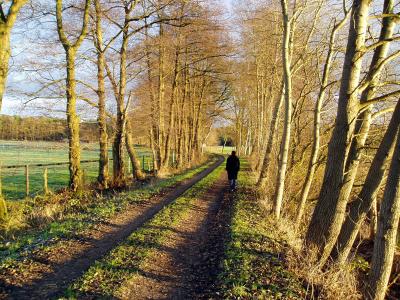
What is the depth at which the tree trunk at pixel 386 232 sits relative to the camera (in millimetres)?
5777

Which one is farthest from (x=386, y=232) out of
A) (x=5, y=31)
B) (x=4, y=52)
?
(x=5, y=31)

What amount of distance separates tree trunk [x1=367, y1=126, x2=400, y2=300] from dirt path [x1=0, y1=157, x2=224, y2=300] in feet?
17.3

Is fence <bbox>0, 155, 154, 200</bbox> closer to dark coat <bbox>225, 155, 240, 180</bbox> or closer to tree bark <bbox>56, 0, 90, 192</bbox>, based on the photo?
tree bark <bbox>56, 0, 90, 192</bbox>

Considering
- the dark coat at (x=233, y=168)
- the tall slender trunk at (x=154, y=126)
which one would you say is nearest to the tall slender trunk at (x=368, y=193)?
the dark coat at (x=233, y=168)

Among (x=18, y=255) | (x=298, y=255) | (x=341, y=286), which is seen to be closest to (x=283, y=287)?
(x=341, y=286)

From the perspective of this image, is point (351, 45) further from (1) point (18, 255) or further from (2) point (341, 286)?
(1) point (18, 255)

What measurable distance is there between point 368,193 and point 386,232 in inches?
41.7

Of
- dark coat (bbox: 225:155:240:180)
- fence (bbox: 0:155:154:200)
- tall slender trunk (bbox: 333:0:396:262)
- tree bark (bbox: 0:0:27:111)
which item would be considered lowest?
fence (bbox: 0:155:154:200)

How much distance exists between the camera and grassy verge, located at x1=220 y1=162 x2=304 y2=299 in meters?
5.14

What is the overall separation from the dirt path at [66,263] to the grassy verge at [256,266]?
251 cm

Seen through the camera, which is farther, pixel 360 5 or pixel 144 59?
pixel 144 59

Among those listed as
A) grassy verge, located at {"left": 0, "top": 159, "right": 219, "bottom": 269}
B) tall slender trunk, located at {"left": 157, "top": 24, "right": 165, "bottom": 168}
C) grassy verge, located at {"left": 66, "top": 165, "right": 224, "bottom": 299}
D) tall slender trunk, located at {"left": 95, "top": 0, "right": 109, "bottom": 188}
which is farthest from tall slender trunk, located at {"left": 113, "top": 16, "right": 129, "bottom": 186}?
grassy verge, located at {"left": 66, "top": 165, "right": 224, "bottom": 299}

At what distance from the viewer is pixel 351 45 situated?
6.72 metres

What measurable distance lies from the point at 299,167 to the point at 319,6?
6.90 meters
